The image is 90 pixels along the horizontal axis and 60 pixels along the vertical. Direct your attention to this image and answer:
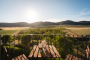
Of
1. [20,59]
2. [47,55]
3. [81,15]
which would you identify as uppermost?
[81,15]

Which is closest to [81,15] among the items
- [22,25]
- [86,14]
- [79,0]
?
[86,14]

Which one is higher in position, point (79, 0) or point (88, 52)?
point (79, 0)

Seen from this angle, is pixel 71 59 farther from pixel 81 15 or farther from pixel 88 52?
pixel 81 15

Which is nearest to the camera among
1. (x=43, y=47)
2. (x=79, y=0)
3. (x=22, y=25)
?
(x=43, y=47)

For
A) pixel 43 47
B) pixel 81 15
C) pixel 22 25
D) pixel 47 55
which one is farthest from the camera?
pixel 81 15

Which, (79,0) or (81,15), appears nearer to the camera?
(79,0)

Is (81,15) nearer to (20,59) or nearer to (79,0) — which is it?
(79,0)

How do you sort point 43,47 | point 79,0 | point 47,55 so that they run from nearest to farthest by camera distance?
point 47,55 → point 43,47 → point 79,0

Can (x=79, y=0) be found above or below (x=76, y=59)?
above

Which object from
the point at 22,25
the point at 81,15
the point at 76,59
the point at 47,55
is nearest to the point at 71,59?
the point at 76,59
